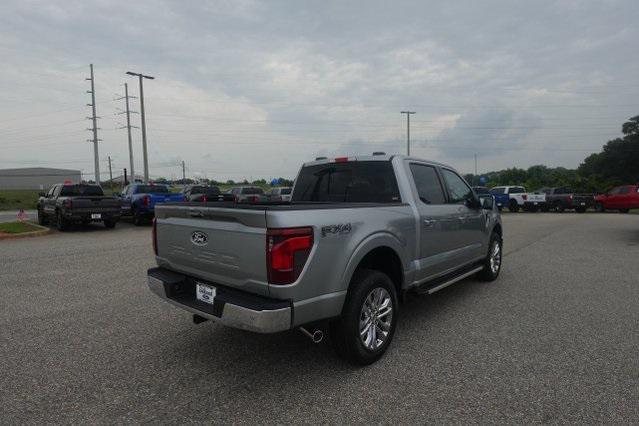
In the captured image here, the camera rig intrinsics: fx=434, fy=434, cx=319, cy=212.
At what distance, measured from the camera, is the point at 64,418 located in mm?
2900

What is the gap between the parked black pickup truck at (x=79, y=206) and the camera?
46.6 ft

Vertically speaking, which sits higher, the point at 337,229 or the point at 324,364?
the point at 337,229

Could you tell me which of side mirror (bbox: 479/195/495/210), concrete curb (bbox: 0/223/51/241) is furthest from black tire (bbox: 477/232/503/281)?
concrete curb (bbox: 0/223/51/241)

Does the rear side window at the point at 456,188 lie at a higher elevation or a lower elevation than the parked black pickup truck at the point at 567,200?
higher

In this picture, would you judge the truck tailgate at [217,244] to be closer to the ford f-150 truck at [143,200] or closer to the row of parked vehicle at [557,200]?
the ford f-150 truck at [143,200]

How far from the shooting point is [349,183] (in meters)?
4.82

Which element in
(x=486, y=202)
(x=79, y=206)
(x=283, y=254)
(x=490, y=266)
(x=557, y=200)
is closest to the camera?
(x=283, y=254)

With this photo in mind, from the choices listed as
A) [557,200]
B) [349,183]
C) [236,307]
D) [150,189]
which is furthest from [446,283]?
[557,200]

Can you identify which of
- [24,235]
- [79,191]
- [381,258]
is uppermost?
[79,191]

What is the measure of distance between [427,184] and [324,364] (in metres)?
2.36

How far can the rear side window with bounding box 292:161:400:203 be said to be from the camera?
4562mm

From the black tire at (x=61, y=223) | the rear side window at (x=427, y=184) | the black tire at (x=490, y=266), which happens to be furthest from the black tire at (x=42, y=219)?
the rear side window at (x=427, y=184)

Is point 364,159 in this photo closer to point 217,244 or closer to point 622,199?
point 217,244

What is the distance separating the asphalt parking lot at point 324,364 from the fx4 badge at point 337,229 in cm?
118
